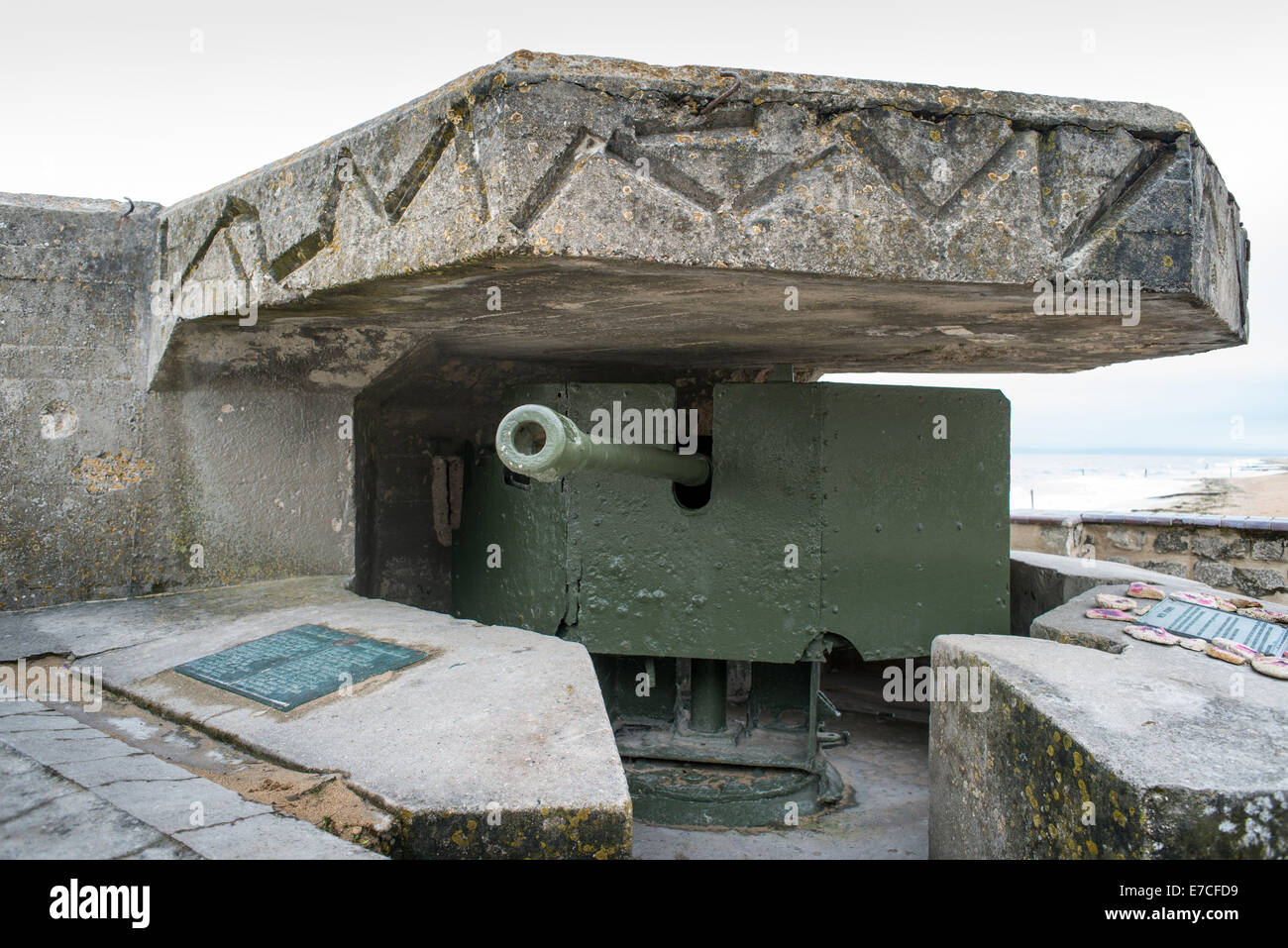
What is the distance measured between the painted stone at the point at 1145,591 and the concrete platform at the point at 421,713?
2563 mm

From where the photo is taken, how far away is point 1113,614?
336 centimetres

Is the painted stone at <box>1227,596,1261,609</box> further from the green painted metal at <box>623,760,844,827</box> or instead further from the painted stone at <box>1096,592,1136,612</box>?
the green painted metal at <box>623,760,844,827</box>

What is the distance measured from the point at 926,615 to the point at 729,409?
4.45ft

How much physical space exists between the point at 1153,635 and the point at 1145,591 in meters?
0.91

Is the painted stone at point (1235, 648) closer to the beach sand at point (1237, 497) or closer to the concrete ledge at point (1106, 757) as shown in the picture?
the concrete ledge at point (1106, 757)

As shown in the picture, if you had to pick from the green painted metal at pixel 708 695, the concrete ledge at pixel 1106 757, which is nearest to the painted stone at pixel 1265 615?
the concrete ledge at pixel 1106 757

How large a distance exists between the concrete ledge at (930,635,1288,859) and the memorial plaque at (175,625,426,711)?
6.00ft

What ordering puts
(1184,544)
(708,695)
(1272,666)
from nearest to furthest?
1. (1272,666)
2. (708,695)
3. (1184,544)

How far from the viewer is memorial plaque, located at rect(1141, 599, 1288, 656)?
9.85 ft

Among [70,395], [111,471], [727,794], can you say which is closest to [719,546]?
[727,794]

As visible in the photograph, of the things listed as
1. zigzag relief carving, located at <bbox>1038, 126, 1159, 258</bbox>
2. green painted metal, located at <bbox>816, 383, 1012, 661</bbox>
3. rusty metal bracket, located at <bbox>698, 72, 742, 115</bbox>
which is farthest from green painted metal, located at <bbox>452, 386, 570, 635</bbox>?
zigzag relief carving, located at <bbox>1038, 126, 1159, 258</bbox>

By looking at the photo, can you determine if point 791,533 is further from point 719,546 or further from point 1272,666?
point 1272,666

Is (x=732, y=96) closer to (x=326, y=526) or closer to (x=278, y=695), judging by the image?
(x=278, y=695)
